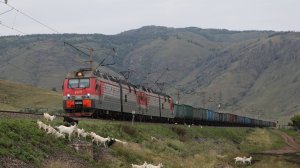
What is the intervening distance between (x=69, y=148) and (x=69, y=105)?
61.0 feet

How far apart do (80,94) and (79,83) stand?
3.99 feet

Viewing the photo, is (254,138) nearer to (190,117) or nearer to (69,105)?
(190,117)

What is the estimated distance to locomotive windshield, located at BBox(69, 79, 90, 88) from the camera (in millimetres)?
45438

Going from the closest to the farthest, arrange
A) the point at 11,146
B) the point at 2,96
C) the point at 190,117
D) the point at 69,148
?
the point at 11,146
the point at 69,148
the point at 190,117
the point at 2,96

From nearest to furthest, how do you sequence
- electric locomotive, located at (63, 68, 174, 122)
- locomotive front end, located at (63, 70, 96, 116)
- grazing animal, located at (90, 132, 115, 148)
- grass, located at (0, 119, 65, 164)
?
grass, located at (0, 119, 65, 164) → grazing animal, located at (90, 132, 115, 148) → locomotive front end, located at (63, 70, 96, 116) → electric locomotive, located at (63, 68, 174, 122)

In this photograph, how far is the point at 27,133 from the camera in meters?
25.8

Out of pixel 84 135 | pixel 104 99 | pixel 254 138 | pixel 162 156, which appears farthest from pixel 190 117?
pixel 84 135

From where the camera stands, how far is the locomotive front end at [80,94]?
147ft

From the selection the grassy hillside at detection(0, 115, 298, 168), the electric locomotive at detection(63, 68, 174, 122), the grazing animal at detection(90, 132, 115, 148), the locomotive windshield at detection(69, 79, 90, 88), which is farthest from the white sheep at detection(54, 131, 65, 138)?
the locomotive windshield at detection(69, 79, 90, 88)

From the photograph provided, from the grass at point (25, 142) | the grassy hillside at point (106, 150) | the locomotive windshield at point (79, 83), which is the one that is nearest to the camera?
the grass at point (25, 142)

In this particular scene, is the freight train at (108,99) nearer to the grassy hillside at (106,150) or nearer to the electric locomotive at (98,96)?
the electric locomotive at (98,96)

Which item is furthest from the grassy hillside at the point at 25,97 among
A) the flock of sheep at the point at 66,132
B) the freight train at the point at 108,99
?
the flock of sheep at the point at 66,132

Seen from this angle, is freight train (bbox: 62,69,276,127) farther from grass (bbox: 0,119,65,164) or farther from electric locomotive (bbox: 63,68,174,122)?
grass (bbox: 0,119,65,164)

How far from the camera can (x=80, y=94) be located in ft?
149
